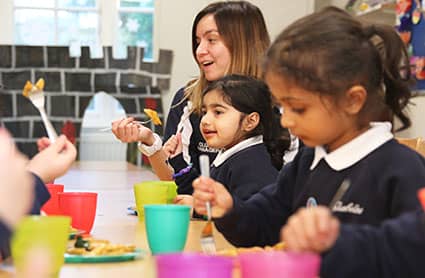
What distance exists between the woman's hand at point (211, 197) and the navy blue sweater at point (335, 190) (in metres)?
0.02

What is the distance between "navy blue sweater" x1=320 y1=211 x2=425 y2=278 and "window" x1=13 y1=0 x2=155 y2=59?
4683mm

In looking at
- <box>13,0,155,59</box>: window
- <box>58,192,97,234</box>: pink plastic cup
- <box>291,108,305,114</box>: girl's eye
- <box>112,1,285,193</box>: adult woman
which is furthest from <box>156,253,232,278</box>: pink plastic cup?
<box>13,0,155,59</box>: window

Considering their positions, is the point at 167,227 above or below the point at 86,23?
below

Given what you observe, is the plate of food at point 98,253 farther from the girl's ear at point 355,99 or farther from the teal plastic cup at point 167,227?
the girl's ear at point 355,99

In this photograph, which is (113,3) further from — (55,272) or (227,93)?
(55,272)

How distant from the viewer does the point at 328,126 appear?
109 centimetres

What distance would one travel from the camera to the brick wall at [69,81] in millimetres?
5211

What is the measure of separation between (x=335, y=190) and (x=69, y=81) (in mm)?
4403

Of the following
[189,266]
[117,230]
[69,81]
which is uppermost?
[189,266]

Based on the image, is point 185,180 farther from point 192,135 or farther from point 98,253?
point 98,253

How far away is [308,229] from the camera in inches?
26.2

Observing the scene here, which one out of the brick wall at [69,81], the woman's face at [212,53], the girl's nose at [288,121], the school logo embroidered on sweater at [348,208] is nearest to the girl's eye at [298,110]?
the girl's nose at [288,121]

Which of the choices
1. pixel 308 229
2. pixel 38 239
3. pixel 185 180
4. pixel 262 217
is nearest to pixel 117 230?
pixel 262 217

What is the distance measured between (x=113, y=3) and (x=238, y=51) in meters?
3.42
